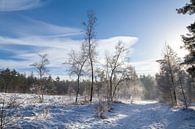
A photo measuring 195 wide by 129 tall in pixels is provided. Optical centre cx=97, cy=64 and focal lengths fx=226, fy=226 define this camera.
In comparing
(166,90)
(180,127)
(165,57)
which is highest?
(165,57)

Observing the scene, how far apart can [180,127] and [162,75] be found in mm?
31689

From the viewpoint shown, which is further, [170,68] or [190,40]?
[170,68]

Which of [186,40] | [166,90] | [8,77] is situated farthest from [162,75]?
[8,77]

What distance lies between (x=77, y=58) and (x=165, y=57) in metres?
17.0

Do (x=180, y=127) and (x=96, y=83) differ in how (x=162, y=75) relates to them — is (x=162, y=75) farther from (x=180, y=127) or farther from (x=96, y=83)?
(x=180, y=127)

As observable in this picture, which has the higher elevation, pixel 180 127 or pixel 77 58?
pixel 77 58

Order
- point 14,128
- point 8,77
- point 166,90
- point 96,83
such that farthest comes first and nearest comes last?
point 8,77
point 96,83
point 166,90
point 14,128

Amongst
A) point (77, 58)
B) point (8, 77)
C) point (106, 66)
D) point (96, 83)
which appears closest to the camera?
point (77, 58)

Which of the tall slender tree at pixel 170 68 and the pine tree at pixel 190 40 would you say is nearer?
the pine tree at pixel 190 40

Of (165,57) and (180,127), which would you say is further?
(165,57)

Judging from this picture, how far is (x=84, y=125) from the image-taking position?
50.6 feet

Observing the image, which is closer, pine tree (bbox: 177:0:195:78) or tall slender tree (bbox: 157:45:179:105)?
pine tree (bbox: 177:0:195:78)

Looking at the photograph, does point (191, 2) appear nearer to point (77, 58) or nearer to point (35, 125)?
point (35, 125)

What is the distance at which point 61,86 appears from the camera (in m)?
104
